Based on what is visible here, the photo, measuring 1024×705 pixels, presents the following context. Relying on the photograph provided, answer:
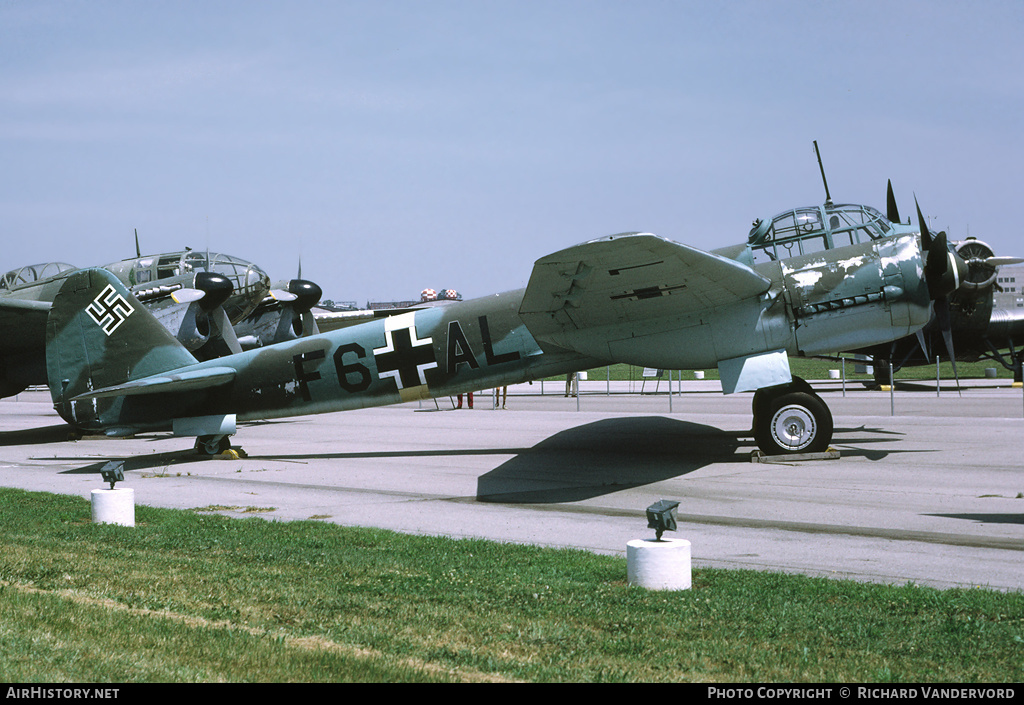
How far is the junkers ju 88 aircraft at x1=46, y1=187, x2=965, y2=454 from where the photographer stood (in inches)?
560

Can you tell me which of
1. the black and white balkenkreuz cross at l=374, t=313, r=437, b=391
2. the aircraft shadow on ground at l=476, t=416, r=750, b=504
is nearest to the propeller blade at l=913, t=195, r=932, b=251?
the aircraft shadow on ground at l=476, t=416, r=750, b=504

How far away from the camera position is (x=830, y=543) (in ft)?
28.2

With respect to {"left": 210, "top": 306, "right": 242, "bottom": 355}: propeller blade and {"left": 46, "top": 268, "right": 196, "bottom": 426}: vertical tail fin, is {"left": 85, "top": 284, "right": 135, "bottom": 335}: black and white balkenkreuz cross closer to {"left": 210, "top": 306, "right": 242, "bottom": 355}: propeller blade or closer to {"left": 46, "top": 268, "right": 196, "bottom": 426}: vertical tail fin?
{"left": 46, "top": 268, "right": 196, "bottom": 426}: vertical tail fin

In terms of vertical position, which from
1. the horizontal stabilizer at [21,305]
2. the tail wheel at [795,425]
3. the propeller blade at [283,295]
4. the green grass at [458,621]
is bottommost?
the green grass at [458,621]

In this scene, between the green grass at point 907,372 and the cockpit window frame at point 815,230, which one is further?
the green grass at point 907,372

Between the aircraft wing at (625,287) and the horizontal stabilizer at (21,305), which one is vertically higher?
the horizontal stabilizer at (21,305)

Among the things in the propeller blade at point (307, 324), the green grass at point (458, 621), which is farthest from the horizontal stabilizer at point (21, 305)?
the green grass at point (458, 621)

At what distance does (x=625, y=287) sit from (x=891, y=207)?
599 cm

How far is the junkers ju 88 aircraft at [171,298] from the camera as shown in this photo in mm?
21516

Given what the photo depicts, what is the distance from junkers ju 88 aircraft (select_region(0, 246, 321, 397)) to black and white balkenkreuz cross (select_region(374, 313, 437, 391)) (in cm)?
790

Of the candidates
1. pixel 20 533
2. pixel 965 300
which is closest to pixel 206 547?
pixel 20 533

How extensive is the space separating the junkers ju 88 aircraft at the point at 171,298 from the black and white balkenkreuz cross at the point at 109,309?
3612 mm

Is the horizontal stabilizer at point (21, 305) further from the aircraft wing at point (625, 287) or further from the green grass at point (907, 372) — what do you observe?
the green grass at point (907, 372)
